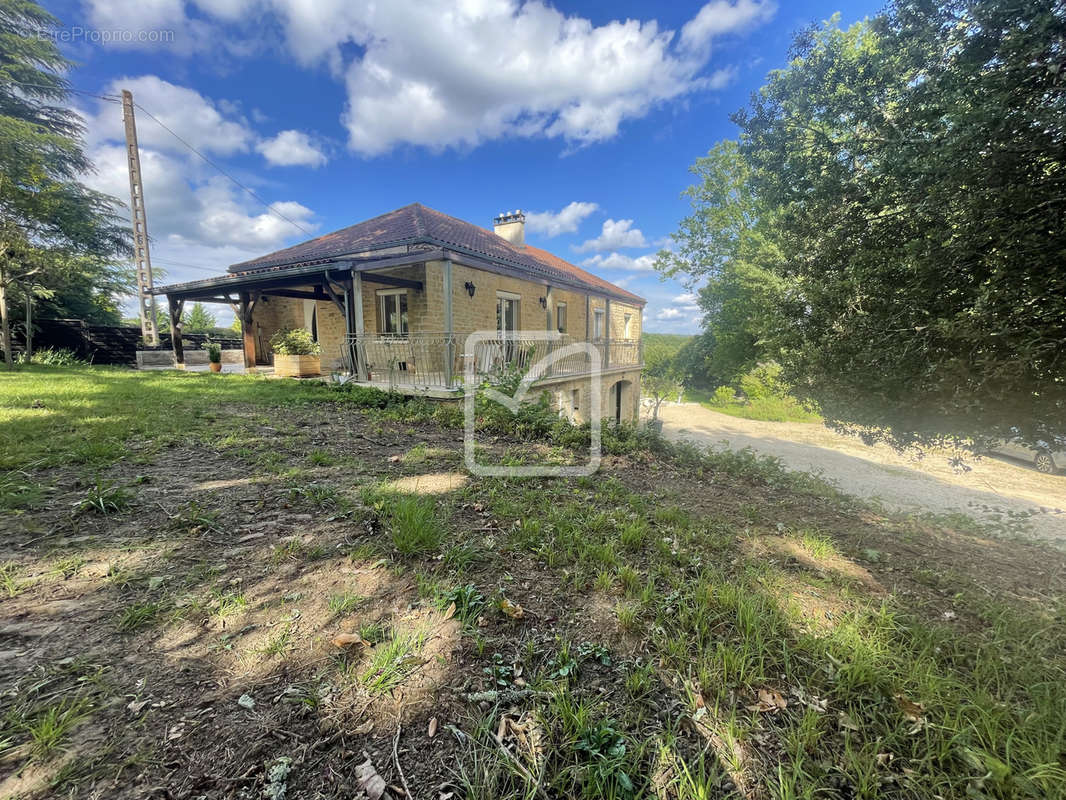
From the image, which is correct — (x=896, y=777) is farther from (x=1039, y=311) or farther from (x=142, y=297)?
(x=142, y=297)

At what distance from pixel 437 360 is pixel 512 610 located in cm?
766

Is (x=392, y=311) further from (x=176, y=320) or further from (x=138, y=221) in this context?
(x=138, y=221)

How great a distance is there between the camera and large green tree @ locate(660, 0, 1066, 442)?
8.12 feet

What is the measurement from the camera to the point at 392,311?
36.2 ft

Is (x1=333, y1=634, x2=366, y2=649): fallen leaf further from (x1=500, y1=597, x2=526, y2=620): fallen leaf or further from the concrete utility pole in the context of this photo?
the concrete utility pole

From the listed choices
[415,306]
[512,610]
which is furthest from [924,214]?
[415,306]

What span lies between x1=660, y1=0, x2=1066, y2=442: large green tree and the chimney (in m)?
13.5

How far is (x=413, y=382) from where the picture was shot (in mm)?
8289

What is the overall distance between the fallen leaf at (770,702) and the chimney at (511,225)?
17156mm

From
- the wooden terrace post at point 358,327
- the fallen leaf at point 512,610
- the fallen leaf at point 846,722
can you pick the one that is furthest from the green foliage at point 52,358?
the fallen leaf at point 846,722

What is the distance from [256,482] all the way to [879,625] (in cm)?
425

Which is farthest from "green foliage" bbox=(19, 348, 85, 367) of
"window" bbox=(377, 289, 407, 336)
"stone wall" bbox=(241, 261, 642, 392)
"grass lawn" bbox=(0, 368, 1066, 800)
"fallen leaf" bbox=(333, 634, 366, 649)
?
"fallen leaf" bbox=(333, 634, 366, 649)

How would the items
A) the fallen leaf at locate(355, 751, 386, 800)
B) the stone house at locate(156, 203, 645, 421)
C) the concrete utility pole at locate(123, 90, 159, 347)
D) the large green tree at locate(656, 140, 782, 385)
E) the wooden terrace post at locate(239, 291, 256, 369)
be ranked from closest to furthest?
the fallen leaf at locate(355, 751, 386, 800) → the stone house at locate(156, 203, 645, 421) → the wooden terrace post at locate(239, 291, 256, 369) → the concrete utility pole at locate(123, 90, 159, 347) → the large green tree at locate(656, 140, 782, 385)

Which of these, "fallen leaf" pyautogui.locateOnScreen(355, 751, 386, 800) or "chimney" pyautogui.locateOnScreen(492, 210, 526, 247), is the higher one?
"chimney" pyautogui.locateOnScreen(492, 210, 526, 247)
